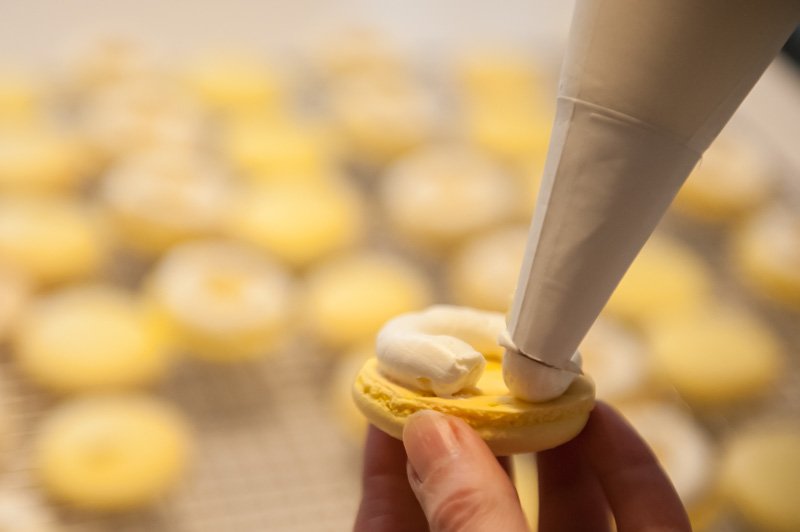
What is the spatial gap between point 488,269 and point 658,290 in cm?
19

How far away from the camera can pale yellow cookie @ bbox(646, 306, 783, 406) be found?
908 mm

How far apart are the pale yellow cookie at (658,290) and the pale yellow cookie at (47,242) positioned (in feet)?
1.88

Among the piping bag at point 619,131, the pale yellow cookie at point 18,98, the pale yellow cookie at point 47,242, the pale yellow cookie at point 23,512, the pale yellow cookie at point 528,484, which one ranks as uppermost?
the piping bag at point 619,131

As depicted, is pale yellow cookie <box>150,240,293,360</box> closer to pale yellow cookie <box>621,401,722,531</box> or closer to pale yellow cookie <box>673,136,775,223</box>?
pale yellow cookie <box>621,401,722,531</box>

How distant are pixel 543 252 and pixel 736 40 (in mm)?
111

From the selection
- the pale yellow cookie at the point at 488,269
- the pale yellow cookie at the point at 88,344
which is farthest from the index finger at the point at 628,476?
the pale yellow cookie at the point at 88,344

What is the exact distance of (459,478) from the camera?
41cm

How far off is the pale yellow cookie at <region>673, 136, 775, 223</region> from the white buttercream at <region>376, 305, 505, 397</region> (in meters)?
0.73

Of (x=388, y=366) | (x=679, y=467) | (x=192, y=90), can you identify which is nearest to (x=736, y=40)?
(x=388, y=366)

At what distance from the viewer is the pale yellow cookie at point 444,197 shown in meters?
1.08

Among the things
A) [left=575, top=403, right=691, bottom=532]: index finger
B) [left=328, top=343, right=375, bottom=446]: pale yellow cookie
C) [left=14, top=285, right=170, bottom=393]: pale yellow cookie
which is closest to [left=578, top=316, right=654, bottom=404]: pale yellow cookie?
[left=328, top=343, right=375, bottom=446]: pale yellow cookie

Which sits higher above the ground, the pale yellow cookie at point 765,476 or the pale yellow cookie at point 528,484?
the pale yellow cookie at point 765,476

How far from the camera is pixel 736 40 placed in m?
0.32

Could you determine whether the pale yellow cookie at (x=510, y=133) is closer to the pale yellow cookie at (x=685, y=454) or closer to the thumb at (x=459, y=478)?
the pale yellow cookie at (x=685, y=454)
